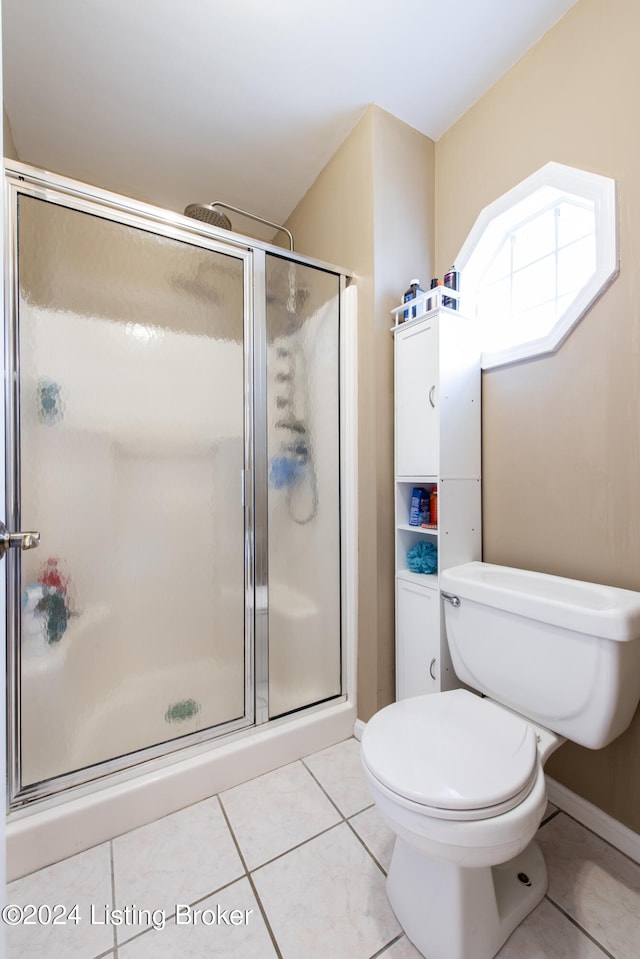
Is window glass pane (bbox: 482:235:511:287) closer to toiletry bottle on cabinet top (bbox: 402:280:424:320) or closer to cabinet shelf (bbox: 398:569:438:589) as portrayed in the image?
toiletry bottle on cabinet top (bbox: 402:280:424:320)

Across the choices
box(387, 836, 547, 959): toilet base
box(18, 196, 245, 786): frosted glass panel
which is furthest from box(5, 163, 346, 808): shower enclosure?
box(387, 836, 547, 959): toilet base

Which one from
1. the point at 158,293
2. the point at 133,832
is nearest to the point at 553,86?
the point at 158,293

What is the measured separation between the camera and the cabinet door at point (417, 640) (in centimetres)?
136

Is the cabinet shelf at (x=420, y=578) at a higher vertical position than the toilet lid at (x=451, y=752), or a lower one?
higher

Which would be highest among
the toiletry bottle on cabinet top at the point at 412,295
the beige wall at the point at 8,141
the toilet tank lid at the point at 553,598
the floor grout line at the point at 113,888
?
the beige wall at the point at 8,141

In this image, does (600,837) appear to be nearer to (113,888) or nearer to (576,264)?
(113,888)

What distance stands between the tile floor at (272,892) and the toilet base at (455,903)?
0.04 metres

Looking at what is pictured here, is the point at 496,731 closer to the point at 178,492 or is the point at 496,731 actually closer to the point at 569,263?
the point at 178,492

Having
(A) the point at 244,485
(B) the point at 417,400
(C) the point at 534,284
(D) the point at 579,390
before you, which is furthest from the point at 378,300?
(A) the point at 244,485

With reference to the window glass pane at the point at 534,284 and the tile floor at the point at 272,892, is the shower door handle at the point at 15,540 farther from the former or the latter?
the window glass pane at the point at 534,284

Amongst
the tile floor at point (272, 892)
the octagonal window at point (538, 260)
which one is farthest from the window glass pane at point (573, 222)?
the tile floor at point (272, 892)

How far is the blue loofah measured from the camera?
4.71 feet

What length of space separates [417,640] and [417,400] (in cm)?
88

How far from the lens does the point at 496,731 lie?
0.94 m
